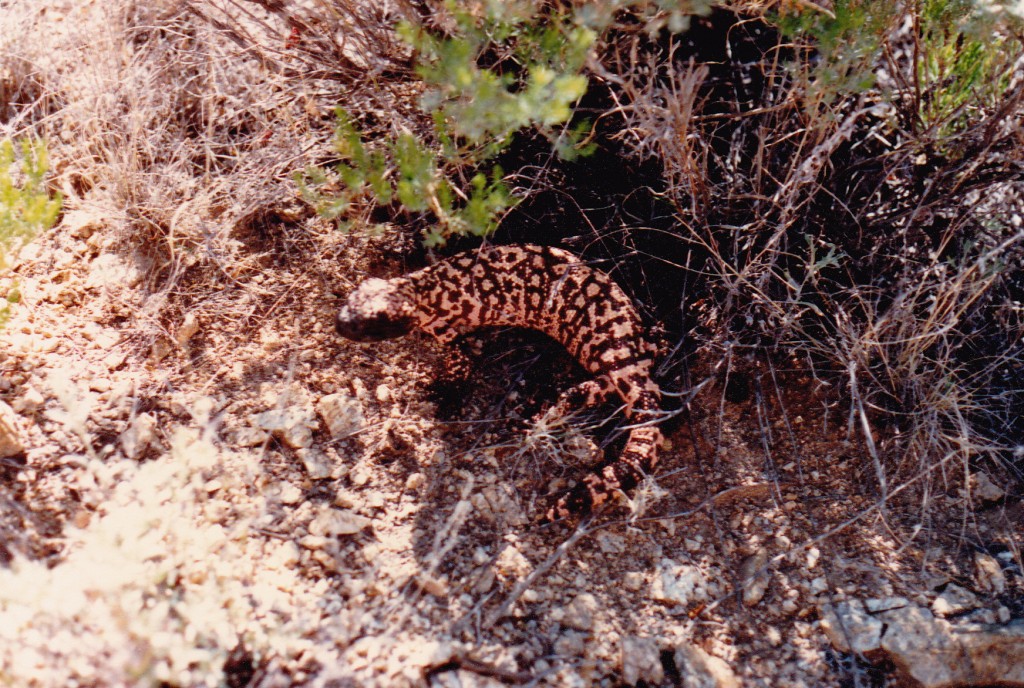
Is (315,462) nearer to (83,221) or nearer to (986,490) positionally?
(83,221)

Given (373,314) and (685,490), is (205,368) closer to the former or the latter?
(373,314)

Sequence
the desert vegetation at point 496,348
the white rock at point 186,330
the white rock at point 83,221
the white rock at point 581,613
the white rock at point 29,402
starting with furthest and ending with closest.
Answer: the white rock at point 83,221 → the white rock at point 186,330 → the white rock at point 29,402 → the white rock at point 581,613 → the desert vegetation at point 496,348

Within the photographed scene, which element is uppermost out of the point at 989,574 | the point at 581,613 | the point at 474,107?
the point at 474,107

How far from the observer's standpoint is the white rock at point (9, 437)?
1844 mm

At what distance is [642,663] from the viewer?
5.82 ft

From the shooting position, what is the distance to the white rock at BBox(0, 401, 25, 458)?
6.05ft

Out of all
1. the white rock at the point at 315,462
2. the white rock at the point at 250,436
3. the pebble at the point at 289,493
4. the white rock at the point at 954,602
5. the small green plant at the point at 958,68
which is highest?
the small green plant at the point at 958,68

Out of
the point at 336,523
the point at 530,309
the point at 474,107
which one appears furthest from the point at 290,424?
the point at 474,107

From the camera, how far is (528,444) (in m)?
2.18

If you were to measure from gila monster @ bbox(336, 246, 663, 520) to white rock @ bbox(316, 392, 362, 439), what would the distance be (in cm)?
21

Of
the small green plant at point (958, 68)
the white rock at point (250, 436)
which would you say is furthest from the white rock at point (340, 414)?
the small green plant at point (958, 68)

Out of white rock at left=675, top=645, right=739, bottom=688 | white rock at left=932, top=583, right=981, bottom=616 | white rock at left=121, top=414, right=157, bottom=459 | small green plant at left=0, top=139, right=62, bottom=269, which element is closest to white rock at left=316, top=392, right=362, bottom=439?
white rock at left=121, top=414, right=157, bottom=459

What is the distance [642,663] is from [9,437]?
1.62m

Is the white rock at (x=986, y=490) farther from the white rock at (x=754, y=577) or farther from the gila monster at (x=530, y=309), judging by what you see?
the gila monster at (x=530, y=309)
